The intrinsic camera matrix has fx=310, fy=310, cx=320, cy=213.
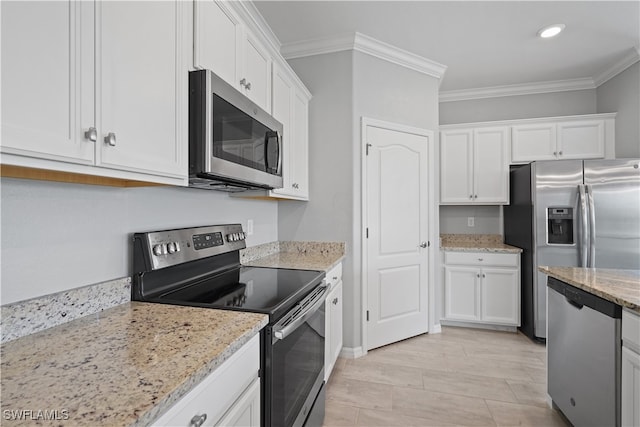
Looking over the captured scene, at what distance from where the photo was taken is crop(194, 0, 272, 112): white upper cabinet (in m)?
1.25

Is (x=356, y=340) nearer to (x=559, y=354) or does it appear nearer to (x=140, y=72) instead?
(x=559, y=354)

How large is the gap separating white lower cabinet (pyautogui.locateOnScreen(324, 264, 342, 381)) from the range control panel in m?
0.67

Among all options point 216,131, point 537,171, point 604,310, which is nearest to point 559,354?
point 604,310

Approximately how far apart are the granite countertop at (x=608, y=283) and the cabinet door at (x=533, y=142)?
1.79 meters

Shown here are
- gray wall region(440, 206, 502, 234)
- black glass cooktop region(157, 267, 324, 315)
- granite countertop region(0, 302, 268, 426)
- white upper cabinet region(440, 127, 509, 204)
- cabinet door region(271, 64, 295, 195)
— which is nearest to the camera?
granite countertop region(0, 302, 268, 426)

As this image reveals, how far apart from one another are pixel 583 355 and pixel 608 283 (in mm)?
382

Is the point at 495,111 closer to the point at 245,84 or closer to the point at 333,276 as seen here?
the point at 333,276

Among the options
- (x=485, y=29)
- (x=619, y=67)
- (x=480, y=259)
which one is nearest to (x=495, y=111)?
(x=619, y=67)

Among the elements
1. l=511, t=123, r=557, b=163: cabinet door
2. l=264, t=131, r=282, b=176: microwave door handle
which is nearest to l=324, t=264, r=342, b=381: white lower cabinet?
l=264, t=131, r=282, b=176: microwave door handle

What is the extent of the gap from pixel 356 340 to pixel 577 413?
1.44 metres

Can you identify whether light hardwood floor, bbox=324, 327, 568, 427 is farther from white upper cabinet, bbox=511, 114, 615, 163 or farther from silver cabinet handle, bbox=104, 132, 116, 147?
white upper cabinet, bbox=511, 114, 615, 163

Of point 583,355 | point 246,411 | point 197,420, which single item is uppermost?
point 197,420

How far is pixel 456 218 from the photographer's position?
3.71 metres

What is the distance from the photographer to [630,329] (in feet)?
4.16
